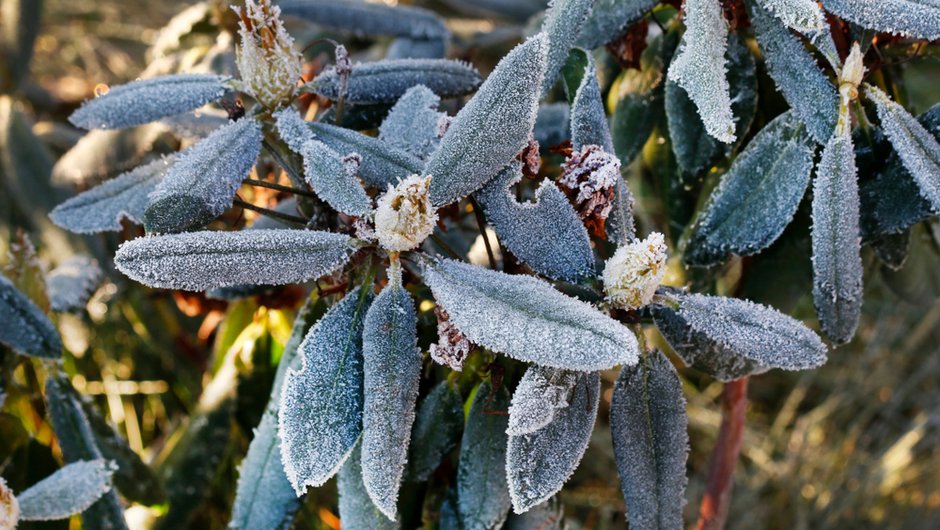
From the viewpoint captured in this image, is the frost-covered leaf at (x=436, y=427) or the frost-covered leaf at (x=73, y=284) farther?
the frost-covered leaf at (x=73, y=284)

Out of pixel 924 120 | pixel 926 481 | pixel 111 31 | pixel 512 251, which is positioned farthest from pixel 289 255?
pixel 111 31

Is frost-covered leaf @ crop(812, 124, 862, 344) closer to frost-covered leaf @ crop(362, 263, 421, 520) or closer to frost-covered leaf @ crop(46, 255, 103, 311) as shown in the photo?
frost-covered leaf @ crop(362, 263, 421, 520)

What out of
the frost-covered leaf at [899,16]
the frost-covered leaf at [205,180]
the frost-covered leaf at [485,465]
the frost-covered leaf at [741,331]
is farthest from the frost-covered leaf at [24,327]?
the frost-covered leaf at [899,16]

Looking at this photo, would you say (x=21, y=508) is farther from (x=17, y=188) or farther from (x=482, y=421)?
(x=17, y=188)

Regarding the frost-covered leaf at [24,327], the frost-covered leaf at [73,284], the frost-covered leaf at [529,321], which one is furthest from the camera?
the frost-covered leaf at [73,284]

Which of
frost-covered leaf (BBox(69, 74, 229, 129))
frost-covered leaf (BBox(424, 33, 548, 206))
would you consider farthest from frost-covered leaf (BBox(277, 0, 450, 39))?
frost-covered leaf (BBox(424, 33, 548, 206))

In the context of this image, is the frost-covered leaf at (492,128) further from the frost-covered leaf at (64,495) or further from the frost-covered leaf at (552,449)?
the frost-covered leaf at (64,495)
